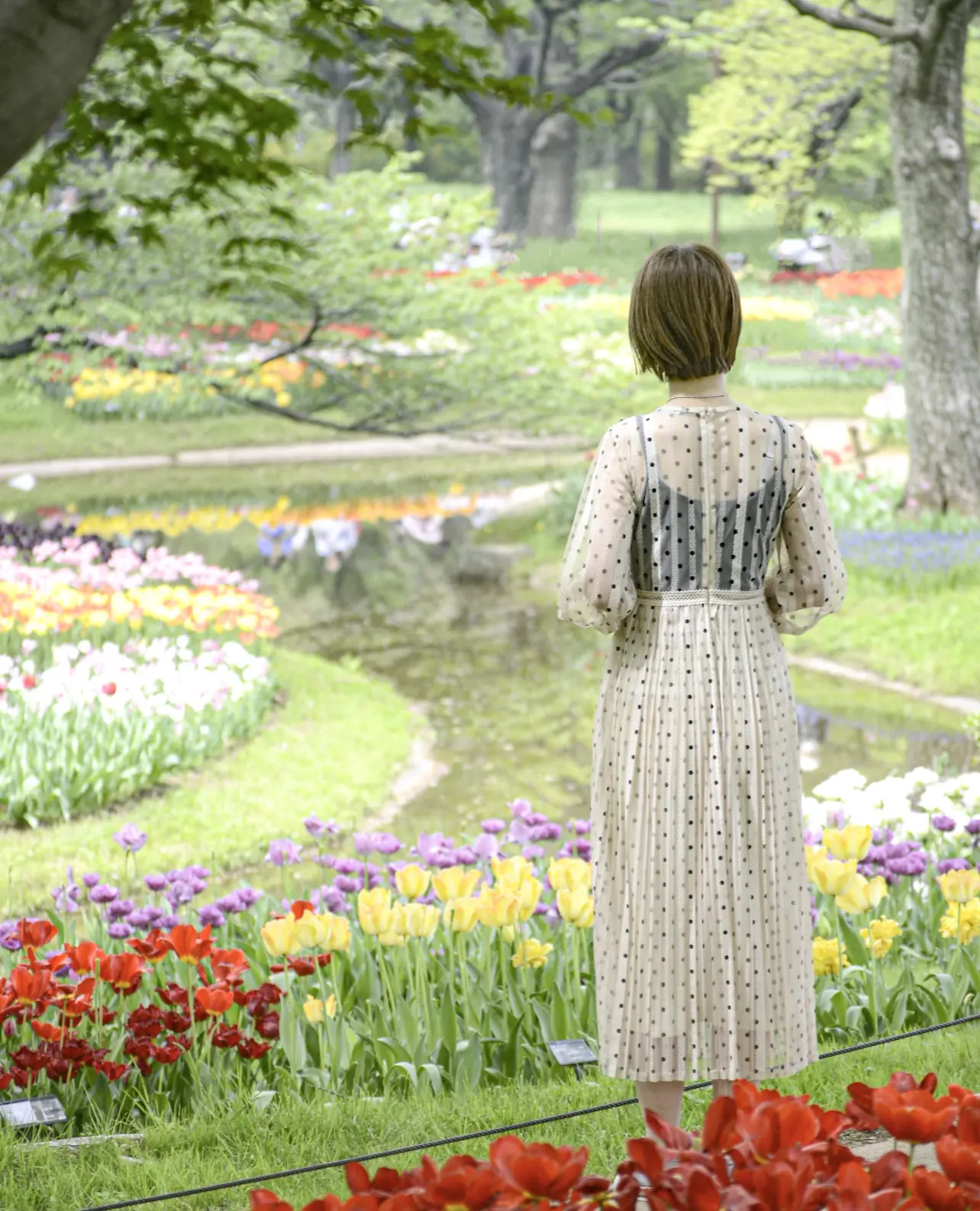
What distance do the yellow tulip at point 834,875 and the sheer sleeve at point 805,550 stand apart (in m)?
0.89

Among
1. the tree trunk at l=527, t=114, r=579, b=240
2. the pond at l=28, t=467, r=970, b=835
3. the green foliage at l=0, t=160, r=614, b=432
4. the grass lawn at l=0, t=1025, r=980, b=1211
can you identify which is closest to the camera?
the grass lawn at l=0, t=1025, r=980, b=1211

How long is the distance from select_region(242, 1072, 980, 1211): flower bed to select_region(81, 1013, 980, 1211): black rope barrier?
55cm

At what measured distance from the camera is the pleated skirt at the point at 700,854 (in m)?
Answer: 2.86

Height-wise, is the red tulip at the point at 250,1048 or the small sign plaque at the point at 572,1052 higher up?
the red tulip at the point at 250,1048

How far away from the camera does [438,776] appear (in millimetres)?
8141

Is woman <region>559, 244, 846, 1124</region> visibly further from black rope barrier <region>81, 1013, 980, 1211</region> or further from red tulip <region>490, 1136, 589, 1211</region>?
red tulip <region>490, 1136, 589, 1211</region>

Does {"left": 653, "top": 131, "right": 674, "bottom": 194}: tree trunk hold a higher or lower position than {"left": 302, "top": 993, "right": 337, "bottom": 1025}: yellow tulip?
higher

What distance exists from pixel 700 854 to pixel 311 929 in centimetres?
107

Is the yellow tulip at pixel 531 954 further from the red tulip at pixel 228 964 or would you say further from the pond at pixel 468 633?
the pond at pixel 468 633

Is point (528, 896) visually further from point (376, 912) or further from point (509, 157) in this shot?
point (509, 157)

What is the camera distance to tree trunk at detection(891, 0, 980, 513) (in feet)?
37.4

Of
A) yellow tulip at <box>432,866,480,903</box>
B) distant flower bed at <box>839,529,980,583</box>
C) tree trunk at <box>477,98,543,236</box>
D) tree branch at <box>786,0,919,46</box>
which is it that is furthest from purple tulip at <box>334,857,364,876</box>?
tree trunk at <box>477,98,543,236</box>

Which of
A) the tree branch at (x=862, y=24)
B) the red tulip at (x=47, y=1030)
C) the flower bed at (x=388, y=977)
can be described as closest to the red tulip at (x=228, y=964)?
the flower bed at (x=388, y=977)

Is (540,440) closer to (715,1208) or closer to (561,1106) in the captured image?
(561,1106)
